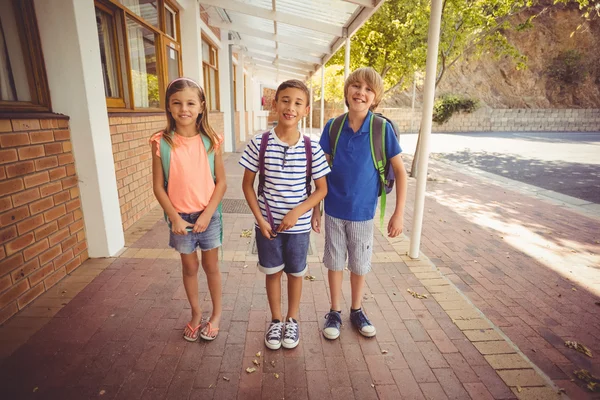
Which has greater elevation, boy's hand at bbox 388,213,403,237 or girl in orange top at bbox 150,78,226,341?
girl in orange top at bbox 150,78,226,341

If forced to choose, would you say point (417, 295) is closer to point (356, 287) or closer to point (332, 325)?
point (356, 287)

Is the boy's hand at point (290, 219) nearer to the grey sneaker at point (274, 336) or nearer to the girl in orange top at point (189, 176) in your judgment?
the girl in orange top at point (189, 176)

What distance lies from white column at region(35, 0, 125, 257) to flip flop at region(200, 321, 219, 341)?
1.71 m

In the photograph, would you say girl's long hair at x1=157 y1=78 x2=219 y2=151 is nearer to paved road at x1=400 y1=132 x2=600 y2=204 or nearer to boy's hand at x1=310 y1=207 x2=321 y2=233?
boy's hand at x1=310 y1=207 x2=321 y2=233

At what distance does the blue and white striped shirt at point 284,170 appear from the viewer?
1979mm

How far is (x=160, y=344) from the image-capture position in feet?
7.36

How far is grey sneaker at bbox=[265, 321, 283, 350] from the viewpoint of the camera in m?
2.22

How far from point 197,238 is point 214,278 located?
34 cm

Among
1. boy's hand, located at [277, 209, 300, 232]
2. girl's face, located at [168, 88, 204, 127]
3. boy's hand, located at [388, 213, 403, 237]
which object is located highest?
girl's face, located at [168, 88, 204, 127]

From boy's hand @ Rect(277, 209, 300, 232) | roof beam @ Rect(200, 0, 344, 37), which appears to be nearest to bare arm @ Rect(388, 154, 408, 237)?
boy's hand @ Rect(277, 209, 300, 232)

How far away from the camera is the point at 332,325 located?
239cm

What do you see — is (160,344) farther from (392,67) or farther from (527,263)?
(392,67)

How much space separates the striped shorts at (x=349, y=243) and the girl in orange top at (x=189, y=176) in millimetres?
768

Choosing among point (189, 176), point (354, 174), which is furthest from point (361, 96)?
point (189, 176)
